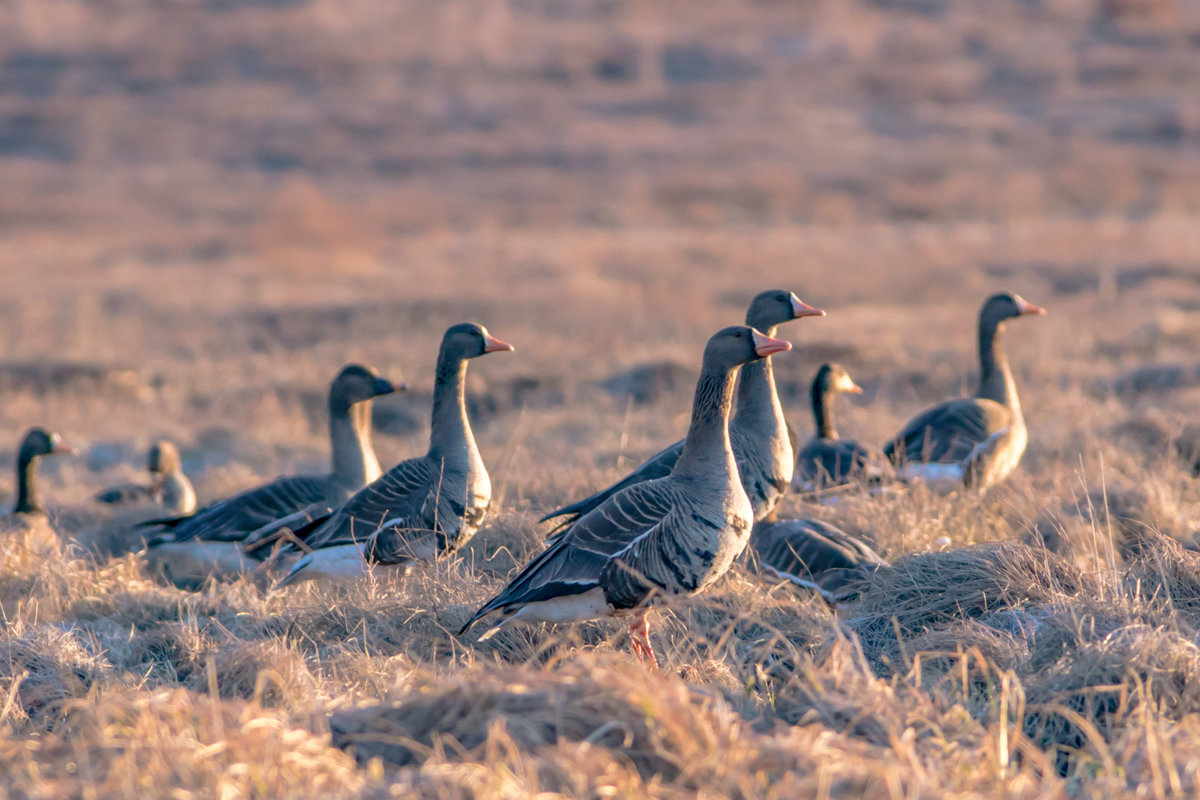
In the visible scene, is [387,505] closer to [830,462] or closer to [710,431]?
[710,431]

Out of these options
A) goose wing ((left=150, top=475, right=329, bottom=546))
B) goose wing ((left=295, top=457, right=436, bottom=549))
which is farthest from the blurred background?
goose wing ((left=295, top=457, right=436, bottom=549))

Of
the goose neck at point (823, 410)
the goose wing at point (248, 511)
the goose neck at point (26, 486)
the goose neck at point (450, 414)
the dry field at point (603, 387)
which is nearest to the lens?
the dry field at point (603, 387)

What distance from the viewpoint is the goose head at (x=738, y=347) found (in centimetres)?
553

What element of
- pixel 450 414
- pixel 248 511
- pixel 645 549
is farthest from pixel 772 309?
→ pixel 248 511

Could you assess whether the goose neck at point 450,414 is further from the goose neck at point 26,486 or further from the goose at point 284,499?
the goose neck at point 26,486

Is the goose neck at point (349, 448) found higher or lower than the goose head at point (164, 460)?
higher

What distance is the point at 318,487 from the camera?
8.25 meters

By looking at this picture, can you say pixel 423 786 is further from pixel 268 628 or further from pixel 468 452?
pixel 468 452

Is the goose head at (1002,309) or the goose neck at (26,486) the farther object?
the goose head at (1002,309)

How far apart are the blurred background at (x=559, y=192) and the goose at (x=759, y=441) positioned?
3.31 metres

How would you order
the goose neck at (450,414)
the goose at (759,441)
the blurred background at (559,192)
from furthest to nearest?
the blurred background at (559,192)
the goose neck at (450,414)
the goose at (759,441)

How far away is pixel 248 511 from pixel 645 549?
3.72 meters

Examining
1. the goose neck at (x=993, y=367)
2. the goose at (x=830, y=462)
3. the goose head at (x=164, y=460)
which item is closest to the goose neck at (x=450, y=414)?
the goose at (x=830, y=462)

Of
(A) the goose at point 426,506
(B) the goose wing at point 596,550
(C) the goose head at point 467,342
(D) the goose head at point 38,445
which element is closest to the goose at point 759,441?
(A) the goose at point 426,506
